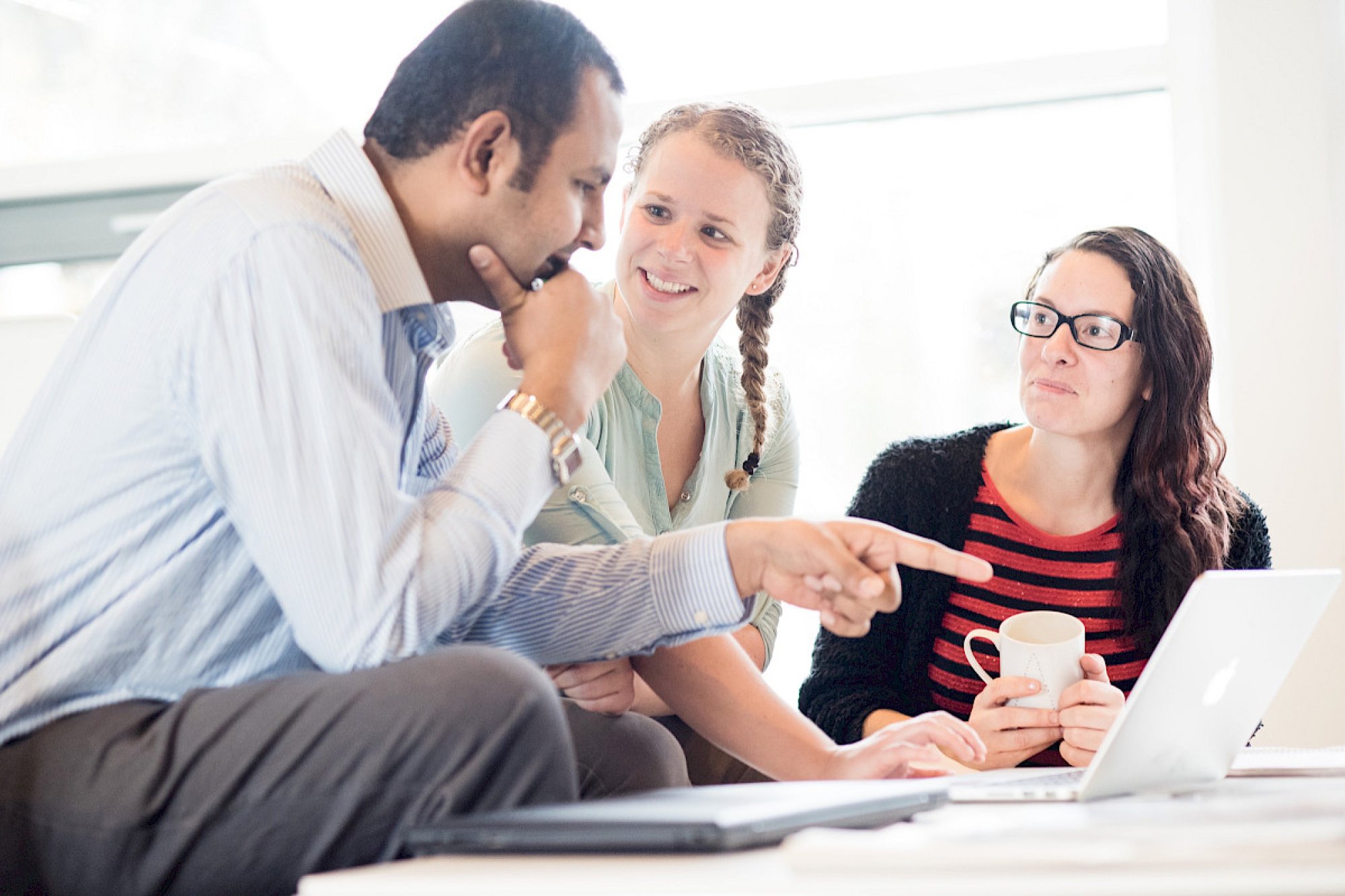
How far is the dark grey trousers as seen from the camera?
888mm

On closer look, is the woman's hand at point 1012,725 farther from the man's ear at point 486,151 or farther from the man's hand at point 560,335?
the man's ear at point 486,151

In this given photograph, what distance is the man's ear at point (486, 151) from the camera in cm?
118

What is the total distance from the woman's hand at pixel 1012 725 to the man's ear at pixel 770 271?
89cm

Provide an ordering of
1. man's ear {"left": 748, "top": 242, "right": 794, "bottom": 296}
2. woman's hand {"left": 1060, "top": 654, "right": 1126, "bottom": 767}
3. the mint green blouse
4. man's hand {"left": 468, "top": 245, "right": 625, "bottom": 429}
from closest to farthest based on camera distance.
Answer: man's hand {"left": 468, "top": 245, "right": 625, "bottom": 429}, woman's hand {"left": 1060, "top": 654, "right": 1126, "bottom": 767}, the mint green blouse, man's ear {"left": 748, "top": 242, "right": 794, "bottom": 296}

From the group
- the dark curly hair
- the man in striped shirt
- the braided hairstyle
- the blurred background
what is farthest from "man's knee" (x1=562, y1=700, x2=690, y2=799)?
the blurred background

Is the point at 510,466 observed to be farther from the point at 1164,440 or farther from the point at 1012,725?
the point at 1164,440

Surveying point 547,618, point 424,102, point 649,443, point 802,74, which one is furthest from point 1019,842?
point 802,74

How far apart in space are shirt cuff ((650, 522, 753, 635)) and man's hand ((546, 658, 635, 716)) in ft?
0.44

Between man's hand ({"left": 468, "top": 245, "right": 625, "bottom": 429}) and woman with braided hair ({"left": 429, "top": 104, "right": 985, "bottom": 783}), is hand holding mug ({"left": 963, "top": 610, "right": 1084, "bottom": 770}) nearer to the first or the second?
woman with braided hair ({"left": 429, "top": 104, "right": 985, "bottom": 783})

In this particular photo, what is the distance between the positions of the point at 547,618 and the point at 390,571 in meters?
0.35

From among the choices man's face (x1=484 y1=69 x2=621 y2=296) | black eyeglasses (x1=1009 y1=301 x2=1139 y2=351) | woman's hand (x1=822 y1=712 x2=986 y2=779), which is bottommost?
woman's hand (x1=822 y1=712 x2=986 y2=779)

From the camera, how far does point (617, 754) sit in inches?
52.8

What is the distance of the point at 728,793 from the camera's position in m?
0.98

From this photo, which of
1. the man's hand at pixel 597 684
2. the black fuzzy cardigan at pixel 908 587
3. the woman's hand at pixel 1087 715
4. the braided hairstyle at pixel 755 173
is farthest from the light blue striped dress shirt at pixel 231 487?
the braided hairstyle at pixel 755 173
